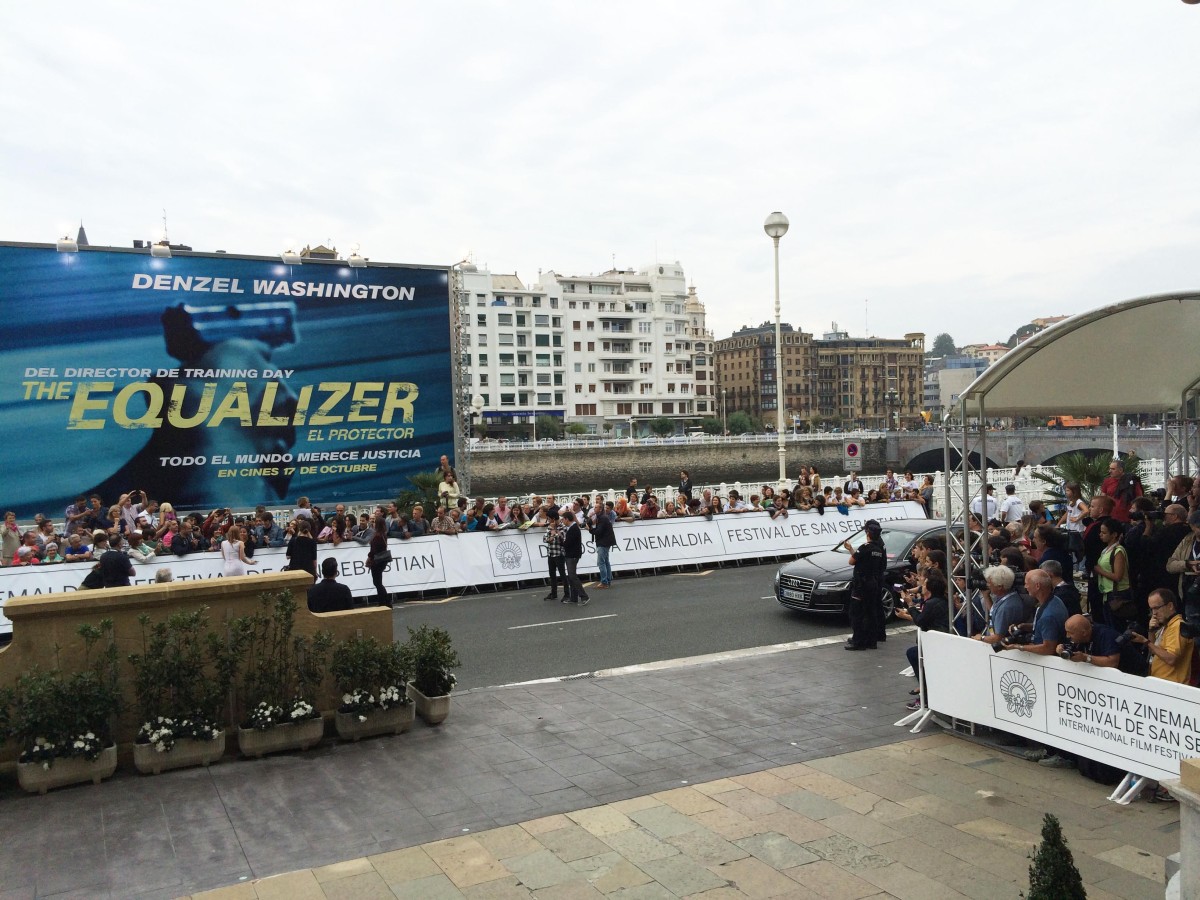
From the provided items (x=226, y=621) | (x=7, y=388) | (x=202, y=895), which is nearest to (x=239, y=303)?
(x=7, y=388)

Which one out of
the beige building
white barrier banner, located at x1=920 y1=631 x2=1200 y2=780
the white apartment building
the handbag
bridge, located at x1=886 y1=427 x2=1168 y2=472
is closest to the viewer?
white barrier banner, located at x1=920 y1=631 x2=1200 y2=780

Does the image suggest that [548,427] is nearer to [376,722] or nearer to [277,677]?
[376,722]

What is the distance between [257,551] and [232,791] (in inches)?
397

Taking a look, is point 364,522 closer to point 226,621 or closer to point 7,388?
point 7,388

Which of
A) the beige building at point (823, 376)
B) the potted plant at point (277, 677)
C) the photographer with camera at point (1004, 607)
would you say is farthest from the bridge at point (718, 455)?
the beige building at point (823, 376)

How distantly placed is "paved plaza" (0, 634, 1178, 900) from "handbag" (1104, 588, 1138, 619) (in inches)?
80.1

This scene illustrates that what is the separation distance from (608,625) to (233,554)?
20.1 feet

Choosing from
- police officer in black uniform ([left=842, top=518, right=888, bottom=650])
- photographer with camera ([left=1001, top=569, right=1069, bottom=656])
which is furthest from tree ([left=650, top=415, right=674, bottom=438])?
photographer with camera ([left=1001, top=569, right=1069, bottom=656])

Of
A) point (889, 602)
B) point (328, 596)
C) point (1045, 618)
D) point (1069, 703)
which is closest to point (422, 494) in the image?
point (889, 602)

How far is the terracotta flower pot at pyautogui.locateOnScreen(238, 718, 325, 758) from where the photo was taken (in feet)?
27.6

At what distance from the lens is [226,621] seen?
28.8 feet

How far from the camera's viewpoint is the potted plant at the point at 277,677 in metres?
→ 8.48

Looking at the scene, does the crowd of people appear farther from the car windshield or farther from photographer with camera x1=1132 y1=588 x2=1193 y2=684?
the car windshield

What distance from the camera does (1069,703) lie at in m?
7.62
